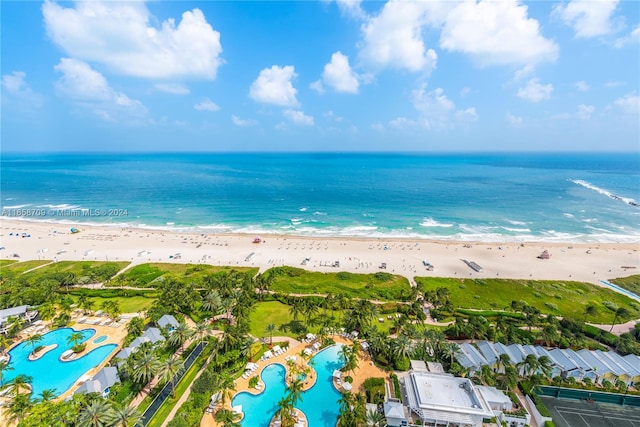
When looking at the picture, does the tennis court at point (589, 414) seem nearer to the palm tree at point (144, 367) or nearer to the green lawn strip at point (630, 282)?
the green lawn strip at point (630, 282)

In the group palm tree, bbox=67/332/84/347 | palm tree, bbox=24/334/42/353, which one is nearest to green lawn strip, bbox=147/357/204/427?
palm tree, bbox=67/332/84/347

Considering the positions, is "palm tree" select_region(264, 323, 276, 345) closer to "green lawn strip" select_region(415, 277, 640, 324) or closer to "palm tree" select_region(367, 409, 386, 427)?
"palm tree" select_region(367, 409, 386, 427)

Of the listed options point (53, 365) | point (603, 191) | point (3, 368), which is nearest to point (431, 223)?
point (53, 365)

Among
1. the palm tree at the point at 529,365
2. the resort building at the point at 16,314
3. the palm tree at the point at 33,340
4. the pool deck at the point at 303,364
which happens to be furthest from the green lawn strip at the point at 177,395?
the palm tree at the point at 529,365

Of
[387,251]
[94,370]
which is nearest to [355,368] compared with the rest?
[94,370]

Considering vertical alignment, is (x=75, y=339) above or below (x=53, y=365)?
above

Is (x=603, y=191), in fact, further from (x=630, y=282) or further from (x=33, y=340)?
(x=33, y=340)
